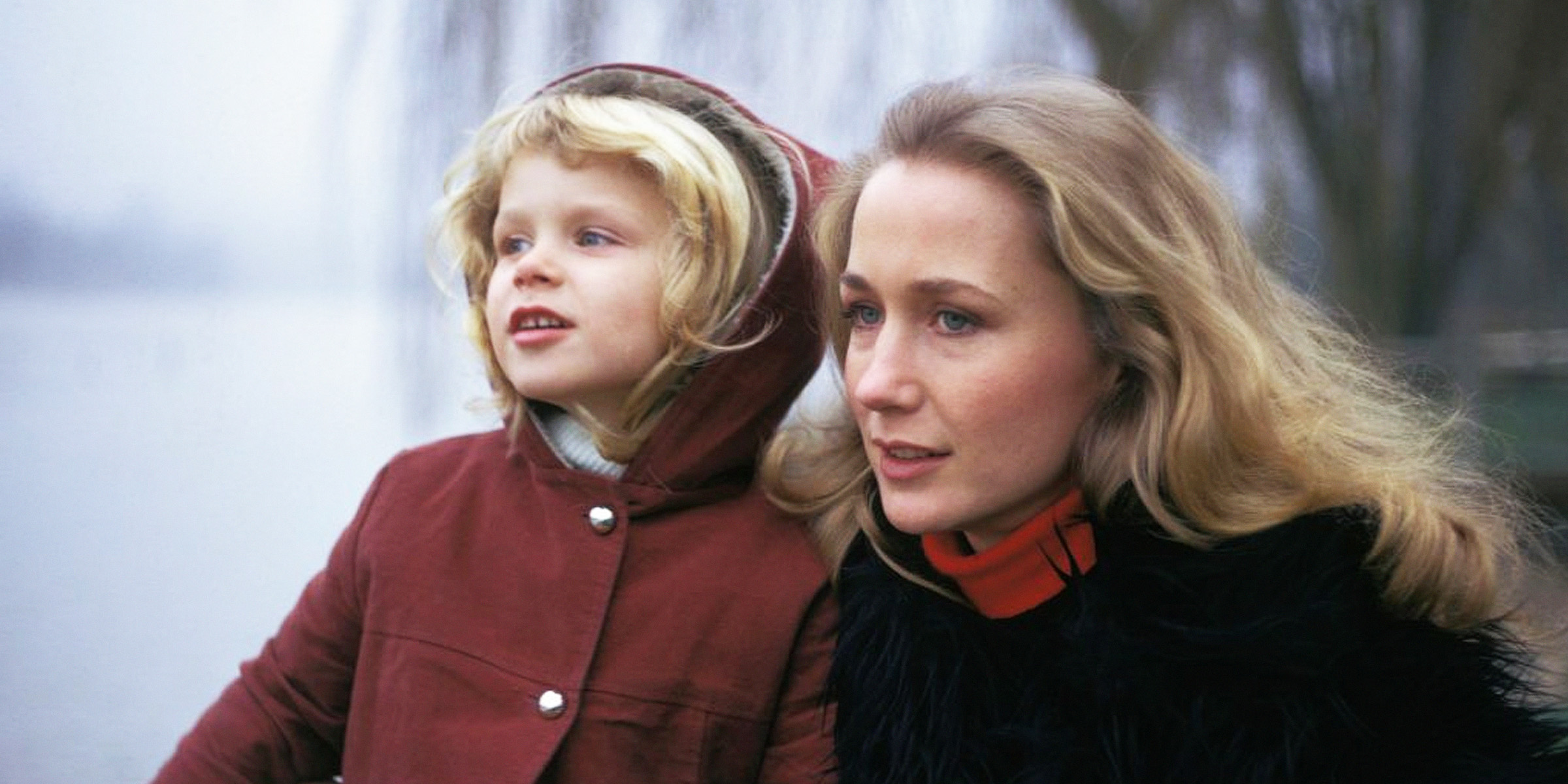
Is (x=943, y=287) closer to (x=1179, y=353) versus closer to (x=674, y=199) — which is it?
(x=1179, y=353)

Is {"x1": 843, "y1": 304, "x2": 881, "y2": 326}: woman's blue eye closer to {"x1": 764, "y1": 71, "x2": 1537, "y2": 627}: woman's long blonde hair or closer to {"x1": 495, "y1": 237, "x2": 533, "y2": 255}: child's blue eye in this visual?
{"x1": 764, "y1": 71, "x2": 1537, "y2": 627}: woman's long blonde hair

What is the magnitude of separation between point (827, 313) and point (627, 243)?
238mm

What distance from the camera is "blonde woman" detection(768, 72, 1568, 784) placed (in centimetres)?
164

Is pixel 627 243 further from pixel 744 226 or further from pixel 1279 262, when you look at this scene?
pixel 1279 262

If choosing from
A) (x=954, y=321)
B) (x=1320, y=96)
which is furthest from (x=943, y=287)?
(x=1320, y=96)

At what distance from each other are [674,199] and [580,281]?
14cm

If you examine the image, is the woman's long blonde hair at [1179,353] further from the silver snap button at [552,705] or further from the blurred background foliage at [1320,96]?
the blurred background foliage at [1320,96]

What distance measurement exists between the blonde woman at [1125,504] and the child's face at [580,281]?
315mm

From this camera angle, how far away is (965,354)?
5.46 feet

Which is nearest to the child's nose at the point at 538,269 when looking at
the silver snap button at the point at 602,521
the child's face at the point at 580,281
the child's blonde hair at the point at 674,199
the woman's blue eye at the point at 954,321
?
the child's face at the point at 580,281

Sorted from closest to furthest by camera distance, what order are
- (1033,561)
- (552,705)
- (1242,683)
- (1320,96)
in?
(1242,683), (1033,561), (552,705), (1320,96)

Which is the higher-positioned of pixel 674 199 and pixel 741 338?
pixel 674 199

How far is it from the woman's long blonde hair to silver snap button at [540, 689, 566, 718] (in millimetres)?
587

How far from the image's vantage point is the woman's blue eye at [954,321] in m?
1.67
